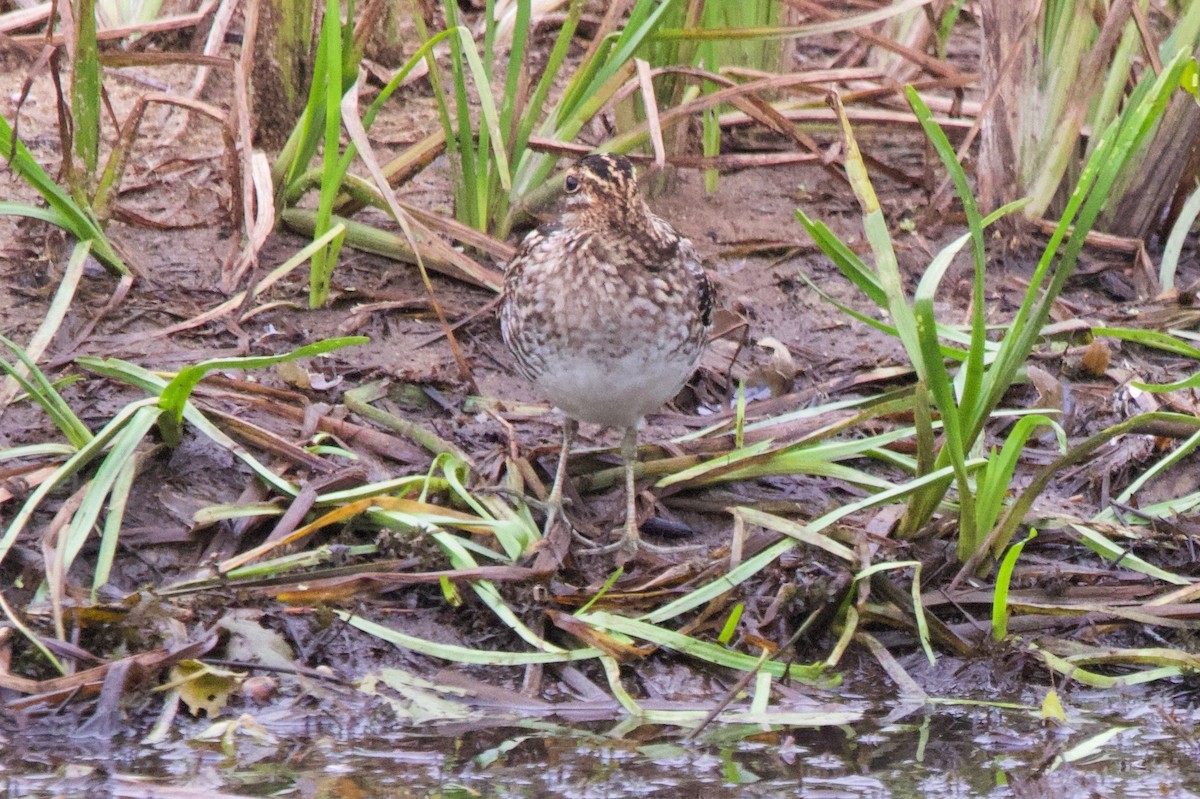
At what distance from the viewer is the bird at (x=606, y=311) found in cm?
448

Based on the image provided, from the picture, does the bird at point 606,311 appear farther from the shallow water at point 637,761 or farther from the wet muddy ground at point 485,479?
the shallow water at point 637,761

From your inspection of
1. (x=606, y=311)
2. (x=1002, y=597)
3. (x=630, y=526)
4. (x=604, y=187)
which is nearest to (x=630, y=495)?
(x=630, y=526)

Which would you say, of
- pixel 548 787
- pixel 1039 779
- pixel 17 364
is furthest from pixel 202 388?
pixel 1039 779

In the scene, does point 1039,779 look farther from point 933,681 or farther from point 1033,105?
point 1033,105

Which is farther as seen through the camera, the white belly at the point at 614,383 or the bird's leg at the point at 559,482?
the bird's leg at the point at 559,482

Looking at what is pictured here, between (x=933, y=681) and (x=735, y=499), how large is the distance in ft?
3.04

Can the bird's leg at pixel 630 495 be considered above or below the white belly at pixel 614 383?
below

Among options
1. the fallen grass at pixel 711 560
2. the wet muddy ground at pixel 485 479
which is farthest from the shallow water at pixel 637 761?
the fallen grass at pixel 711 560

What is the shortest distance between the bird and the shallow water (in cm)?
93

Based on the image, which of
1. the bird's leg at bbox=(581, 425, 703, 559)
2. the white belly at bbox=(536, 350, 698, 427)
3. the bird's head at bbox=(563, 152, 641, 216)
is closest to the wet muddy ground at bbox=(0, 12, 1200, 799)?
the bird's leg at bbox=(581, 425, 703, 559)

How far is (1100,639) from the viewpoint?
4.25 m

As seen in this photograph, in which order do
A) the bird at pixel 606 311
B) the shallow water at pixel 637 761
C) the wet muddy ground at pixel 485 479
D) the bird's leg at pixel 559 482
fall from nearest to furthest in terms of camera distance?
the shallow water at pixel 637 761 < the wet muddy ground at pixel 485 479 < the bird at pixel 606 311 < the bird's leg at pixel 559 482

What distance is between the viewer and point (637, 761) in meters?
3.62

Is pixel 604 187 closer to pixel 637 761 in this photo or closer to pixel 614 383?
pixel 614 383
